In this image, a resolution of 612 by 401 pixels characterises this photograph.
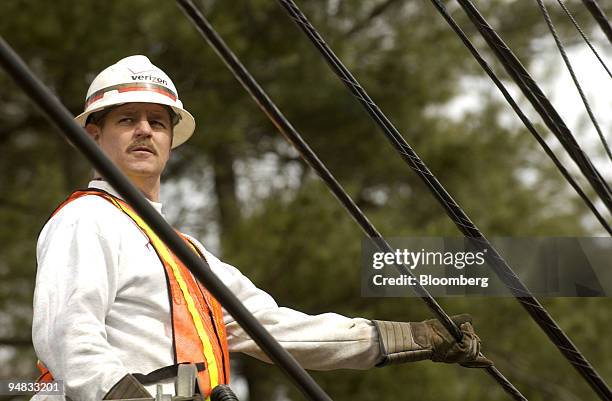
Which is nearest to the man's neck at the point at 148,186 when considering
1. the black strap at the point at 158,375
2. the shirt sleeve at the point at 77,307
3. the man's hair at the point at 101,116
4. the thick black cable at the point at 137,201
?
the man's hair at the point at 101,116

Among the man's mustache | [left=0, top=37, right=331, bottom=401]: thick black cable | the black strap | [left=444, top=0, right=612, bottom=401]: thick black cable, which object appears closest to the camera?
[left=0, top=37, right=331, bottom=401]: thick black cable

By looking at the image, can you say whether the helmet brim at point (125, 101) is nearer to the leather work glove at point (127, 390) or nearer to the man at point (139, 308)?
the man at point (139, 308)

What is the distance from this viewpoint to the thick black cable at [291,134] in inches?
101

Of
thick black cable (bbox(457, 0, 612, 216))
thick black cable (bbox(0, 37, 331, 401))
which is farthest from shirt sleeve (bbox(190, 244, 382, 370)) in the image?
thick black cable (bbox(0, 37, 331, 401))

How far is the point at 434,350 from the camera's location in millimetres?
3434

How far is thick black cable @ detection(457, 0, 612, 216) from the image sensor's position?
122 inches

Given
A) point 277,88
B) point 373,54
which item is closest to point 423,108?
point 373,54

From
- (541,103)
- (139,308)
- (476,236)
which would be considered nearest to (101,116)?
(139,308)

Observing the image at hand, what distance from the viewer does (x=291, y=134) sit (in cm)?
277

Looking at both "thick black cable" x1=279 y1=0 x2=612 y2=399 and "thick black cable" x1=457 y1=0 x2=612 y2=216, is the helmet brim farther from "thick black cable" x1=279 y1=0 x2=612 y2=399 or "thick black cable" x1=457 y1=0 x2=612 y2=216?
"thick black cable" x1=457 y1=0 x2=612 y2=216

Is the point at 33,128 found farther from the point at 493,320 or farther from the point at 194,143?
the point at 493,320

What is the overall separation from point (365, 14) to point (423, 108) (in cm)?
110

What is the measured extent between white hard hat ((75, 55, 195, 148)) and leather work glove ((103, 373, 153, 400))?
93 cm

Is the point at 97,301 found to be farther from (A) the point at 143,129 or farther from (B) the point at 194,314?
(A) the point at 143,129
